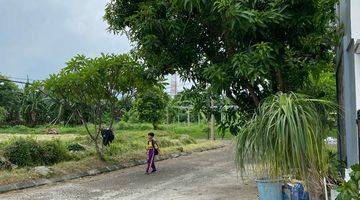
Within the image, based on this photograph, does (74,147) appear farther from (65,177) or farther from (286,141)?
(286,141)

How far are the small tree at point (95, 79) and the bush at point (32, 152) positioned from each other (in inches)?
60.6

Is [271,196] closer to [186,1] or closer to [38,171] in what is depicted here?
[186,1]

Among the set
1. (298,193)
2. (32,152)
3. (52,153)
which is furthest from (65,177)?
(298,193)

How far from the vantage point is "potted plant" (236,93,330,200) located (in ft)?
19.2

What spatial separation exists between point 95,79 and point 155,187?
13.6 feet

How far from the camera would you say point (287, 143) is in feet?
19.2

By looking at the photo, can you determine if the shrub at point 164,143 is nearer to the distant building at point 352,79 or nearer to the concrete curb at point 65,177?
the concrete curb at point 65,177

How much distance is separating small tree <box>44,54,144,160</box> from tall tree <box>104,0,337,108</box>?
3379 mm

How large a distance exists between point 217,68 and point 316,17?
1836mm

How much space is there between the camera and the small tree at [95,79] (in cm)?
1366

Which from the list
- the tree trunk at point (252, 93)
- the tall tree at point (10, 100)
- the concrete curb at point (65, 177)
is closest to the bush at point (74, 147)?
the concrete curb at point (65, 177)

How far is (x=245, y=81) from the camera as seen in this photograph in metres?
8.55

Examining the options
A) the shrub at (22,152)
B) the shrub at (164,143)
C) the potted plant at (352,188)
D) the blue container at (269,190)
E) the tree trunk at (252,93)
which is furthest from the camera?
the shrub at (164,143)

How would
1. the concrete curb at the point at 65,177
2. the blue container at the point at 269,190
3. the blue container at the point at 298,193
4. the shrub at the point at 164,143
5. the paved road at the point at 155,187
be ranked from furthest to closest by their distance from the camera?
1. the shrub at the point at 164,143
2. the concrete curb at the point at 65,177
3. the paved road at the point at 155,187
4. the blue container at the point at 269,190
5. the blue container at the point at 298,193
